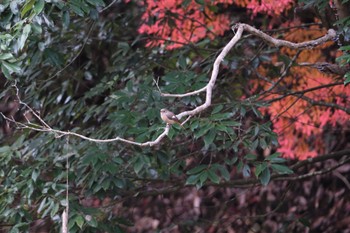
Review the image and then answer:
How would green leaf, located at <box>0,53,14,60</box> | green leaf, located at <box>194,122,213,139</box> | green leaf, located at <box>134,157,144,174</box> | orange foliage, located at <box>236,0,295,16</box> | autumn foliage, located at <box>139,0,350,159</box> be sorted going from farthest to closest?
autumn foliage, located at <box>139,0,350,159</box> → orange foliage, located at <box>236,0,295,16</box> → green leaf, located at <box>134,157,144,174</box> → green leaf, located at <box>194,122,213,139</box> → green leaf, located at <box>0,53,14,60</box>

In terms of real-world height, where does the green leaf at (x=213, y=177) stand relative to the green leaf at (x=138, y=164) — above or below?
above

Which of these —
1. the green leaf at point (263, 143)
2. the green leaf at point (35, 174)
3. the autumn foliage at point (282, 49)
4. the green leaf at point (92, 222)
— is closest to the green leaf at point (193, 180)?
the green leaf at point (263, 143)

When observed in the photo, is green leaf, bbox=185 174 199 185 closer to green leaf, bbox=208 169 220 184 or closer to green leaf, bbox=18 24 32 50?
green leaf, bbox=208 169 220 184

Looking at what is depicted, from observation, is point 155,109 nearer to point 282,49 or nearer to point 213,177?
point 213,177

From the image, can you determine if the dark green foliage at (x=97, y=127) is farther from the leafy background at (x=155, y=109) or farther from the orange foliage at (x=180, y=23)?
the orange foliage at (x=180, y=23)

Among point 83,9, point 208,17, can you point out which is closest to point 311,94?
point 208,17

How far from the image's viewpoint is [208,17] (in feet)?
14.4

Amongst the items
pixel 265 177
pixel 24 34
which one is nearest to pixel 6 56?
pixel 24 34

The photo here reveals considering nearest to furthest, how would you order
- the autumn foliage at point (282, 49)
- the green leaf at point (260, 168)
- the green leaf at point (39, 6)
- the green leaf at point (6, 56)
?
1. the green leaf at point (39, 6)
2. the green leaf at point (6, 56)
3. the green leaf at point (260, 168)
4. the autumn foliage at point (282, 49)

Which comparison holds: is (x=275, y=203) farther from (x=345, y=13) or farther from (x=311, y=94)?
Result: (x=345, y=13)

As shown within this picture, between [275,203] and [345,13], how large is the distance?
280 centimetres

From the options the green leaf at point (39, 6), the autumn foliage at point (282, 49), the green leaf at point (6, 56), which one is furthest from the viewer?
the autumn foliage at point (282, 49)

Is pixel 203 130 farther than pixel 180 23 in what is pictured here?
No

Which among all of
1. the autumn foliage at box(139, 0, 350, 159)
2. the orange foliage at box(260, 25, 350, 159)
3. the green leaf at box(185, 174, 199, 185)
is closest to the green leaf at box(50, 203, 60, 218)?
the green leaf at box(185, 174, 199, 185)
